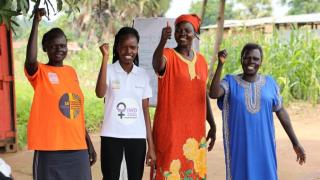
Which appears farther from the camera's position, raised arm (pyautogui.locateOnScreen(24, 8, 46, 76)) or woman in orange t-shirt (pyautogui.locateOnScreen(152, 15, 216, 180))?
woman in orange t-shirt (pyautogui.locateOnScreen(152, 15, 216, 180))

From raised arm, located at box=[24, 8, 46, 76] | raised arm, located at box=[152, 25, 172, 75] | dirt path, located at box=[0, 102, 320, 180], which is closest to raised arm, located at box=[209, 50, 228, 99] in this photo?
raised arm, located at box=[152, 25, 172, 75]

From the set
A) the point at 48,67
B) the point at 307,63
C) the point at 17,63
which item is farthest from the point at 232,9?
the point at 48,67

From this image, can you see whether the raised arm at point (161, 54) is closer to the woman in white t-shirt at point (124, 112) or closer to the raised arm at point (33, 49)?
the woman in white t-shirt at point (124, 112)

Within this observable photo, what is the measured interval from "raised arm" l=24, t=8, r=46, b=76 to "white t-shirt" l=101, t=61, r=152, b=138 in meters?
0.45

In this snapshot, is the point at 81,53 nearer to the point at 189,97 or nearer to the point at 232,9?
the point at 189,97

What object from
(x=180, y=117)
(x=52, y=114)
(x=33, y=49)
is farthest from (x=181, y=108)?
(x=33, y=49)

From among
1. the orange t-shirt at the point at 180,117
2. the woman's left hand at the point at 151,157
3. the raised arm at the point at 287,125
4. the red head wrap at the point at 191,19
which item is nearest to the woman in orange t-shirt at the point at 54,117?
the woman's left hand at the point at 151,157

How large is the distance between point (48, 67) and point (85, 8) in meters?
24.1

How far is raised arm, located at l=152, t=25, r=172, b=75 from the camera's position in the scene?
2.92 metres

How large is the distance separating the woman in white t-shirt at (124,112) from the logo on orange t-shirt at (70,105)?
5.4 inches

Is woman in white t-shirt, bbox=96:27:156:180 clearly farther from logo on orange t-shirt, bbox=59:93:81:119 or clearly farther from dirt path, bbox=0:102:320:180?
dirt path, bbox=0:102:320:180

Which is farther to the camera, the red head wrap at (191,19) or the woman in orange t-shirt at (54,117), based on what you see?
the red head wrap at (191,19)

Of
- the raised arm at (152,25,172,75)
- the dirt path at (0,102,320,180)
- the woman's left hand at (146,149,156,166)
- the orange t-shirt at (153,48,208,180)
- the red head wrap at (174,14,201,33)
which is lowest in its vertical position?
the dirt path at (0,102,320,180)

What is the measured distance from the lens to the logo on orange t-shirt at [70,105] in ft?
9.42
